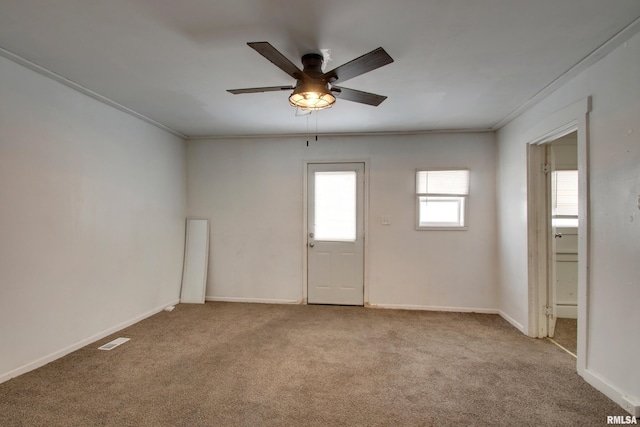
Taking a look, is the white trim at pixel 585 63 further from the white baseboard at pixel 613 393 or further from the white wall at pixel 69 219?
the white wall at pixel 69 219

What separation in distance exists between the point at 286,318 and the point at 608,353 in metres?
2.93

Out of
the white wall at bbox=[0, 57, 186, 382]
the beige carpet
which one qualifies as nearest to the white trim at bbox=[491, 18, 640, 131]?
the beige carpet

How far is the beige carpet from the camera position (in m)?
1.90

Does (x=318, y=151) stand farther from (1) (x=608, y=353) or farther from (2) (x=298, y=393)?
(1) (x=608, y=353)

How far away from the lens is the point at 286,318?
3.71 metres

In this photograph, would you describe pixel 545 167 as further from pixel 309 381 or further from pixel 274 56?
pixel 309 381

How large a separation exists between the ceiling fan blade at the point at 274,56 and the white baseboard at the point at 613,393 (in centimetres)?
293

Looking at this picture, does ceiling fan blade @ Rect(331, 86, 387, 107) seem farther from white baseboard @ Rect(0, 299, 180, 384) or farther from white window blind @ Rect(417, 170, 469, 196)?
white baseboard @ Rect(0, 299, 180, 384)

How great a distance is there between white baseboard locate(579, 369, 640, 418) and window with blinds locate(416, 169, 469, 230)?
2034mm

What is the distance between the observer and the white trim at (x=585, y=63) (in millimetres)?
1852

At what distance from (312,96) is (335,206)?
2327 millimetres

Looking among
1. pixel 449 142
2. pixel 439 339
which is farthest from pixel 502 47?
pixel 439 339

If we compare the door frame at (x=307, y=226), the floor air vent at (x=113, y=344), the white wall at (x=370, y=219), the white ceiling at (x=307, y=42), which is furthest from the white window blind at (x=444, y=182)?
the floor air vent at (x=113, y=344)

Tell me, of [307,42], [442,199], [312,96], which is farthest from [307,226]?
[307,42]
